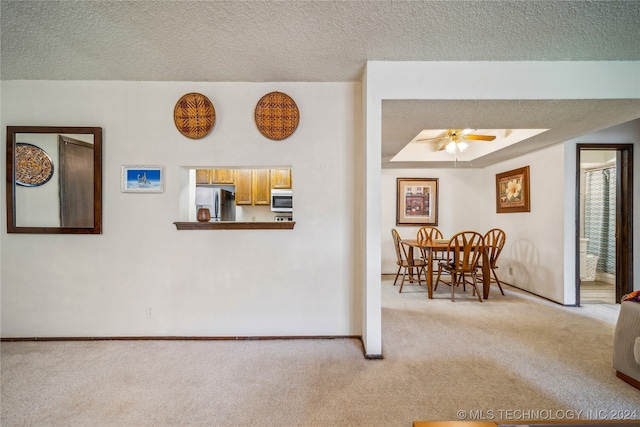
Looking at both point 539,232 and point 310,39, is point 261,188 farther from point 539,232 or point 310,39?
point 539,232

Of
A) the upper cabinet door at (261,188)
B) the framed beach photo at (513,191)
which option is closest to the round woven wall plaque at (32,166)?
the upper cabinet door at (261,188)

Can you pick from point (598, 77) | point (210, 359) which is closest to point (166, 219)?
point (210, 359)

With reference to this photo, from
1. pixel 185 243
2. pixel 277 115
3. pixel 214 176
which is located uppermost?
pixel 277 115

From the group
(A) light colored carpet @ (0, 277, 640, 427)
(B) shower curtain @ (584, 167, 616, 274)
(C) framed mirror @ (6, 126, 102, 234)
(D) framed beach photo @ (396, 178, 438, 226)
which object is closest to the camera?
(A) light colored carpet @ (0, 277, 640, 427)

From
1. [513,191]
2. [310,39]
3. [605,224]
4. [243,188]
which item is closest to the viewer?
[310,39]

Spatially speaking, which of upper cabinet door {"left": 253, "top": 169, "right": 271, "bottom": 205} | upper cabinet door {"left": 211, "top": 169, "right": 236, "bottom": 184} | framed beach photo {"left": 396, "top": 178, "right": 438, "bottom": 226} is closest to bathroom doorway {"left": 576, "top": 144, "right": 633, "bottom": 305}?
framed beach photo {"left": 396, "top": 178, "right": 438, "bottom": 226}

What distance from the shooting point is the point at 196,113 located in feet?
7.85

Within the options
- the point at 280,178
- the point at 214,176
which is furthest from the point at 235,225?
the point at 214,176

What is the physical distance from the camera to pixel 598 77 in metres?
2.08

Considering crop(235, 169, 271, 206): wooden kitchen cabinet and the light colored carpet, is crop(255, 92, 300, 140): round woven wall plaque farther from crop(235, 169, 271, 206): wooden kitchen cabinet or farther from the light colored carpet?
the light colored carpet

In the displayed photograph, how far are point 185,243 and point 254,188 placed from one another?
176cm

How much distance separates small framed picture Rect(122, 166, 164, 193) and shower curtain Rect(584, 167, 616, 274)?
613 centimetres

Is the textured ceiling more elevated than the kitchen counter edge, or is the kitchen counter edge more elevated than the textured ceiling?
the textured ceiling

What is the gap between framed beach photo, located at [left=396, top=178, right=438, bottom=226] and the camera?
5.27m
